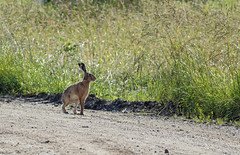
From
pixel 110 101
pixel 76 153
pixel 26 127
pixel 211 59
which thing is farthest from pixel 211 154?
pixel 110 101

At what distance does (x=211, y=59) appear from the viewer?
28.1 feet

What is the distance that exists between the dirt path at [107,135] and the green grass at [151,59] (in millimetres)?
740

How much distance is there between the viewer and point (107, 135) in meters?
5.54

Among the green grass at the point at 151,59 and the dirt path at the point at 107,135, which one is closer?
the dirt path at the point at 107,135

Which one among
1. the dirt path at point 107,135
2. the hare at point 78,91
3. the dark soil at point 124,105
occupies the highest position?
the hare at point 78,91

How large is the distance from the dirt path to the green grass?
740mm

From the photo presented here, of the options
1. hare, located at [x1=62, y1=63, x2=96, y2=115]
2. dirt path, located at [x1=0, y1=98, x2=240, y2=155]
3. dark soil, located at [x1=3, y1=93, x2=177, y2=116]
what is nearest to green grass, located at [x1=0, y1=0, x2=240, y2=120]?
dark soil, located at [x1=3, y1=93, x2=177, y2=116]

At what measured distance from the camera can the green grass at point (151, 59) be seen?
8.21 metres

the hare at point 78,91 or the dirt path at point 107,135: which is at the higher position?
the hare at point 78,91

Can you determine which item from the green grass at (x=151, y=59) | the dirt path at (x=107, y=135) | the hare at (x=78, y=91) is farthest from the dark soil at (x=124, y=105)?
the hare at (x=78, y=91)

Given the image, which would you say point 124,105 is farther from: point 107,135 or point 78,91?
point 107,135

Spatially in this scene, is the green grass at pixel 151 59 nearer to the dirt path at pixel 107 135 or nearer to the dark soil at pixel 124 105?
the dark soil at pixel 124 105

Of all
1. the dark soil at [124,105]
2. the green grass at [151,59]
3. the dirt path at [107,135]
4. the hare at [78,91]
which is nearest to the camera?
the dirt path at [107,135]

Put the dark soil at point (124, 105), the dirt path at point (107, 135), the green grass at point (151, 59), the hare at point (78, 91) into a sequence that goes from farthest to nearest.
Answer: the dark soil at point (124, 105)
the green grass at point (151, 59)
the hare at point (78, 91)
the dirt path at point (107, 135)
